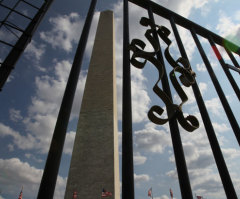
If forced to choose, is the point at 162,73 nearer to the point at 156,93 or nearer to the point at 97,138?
the point at 156,93

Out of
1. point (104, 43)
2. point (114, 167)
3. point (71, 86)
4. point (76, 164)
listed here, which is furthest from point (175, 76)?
point (104, 43)

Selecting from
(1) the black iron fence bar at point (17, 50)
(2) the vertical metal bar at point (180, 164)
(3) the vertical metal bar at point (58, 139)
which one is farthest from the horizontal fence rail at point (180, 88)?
(1) the black iron fence bar at point (17, 50)

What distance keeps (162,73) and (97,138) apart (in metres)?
4.90

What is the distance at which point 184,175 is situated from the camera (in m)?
1.57

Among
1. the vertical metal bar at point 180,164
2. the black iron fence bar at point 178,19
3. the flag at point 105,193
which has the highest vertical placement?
the black iron fence bar at point 178,19

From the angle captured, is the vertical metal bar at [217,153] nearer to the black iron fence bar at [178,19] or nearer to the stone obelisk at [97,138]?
the black iron fence bar at [178,19]

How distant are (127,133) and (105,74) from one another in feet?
22.9

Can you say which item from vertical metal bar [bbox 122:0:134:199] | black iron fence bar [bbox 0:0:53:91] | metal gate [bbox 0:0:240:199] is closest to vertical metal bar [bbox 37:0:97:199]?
metal gate [bbox 0:0:240:199]

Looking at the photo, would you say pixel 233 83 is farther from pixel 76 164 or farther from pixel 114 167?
pixel 76 164

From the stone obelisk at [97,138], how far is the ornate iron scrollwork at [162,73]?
162 inches

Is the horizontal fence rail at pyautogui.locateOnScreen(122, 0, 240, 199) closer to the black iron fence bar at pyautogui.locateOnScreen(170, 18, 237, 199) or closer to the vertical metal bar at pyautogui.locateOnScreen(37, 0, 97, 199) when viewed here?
the black iron fence bar at pyautogui.locateOnScreen(170, 18, 237, 199)

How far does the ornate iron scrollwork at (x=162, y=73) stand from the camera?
2.31 m

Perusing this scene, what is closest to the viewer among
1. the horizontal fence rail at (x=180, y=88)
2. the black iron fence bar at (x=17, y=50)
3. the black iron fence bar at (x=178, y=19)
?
the horizontal fence rail at (x=180, y=88)

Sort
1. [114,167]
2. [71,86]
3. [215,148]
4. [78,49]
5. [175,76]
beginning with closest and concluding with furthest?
[71,86] → [78,49] → [215,148] → [175,76] → [114,167]
